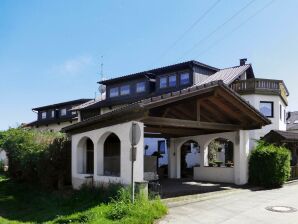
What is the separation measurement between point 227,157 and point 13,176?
1619 centimetres

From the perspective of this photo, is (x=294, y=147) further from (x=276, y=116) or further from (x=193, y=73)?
(x=193, y=73)

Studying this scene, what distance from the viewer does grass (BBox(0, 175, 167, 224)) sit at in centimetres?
1017

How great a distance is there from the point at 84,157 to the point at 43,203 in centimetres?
367

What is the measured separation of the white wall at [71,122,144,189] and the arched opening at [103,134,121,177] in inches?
46.2

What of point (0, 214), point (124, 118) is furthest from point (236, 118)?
point (0, 214)

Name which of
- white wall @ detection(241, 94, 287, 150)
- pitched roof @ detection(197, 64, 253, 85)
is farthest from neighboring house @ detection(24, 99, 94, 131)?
white wall @ detection(241, 94, 287, 150)

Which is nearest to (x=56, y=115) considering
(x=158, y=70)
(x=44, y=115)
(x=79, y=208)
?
(x=44, y=115)

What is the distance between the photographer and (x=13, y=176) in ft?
76.2

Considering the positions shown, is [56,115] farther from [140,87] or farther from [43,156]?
[43,156]

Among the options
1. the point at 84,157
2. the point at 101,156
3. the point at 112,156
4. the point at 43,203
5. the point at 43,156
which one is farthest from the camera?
the point at 112,156

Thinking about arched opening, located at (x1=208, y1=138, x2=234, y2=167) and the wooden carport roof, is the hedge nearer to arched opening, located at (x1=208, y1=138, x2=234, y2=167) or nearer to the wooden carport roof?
the wooden carport roof

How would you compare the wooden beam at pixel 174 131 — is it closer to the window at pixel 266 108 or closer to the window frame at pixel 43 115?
the window at pixel 266 108

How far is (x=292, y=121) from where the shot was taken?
43.5m

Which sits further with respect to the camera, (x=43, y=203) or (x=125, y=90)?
(x=125, y=90)
